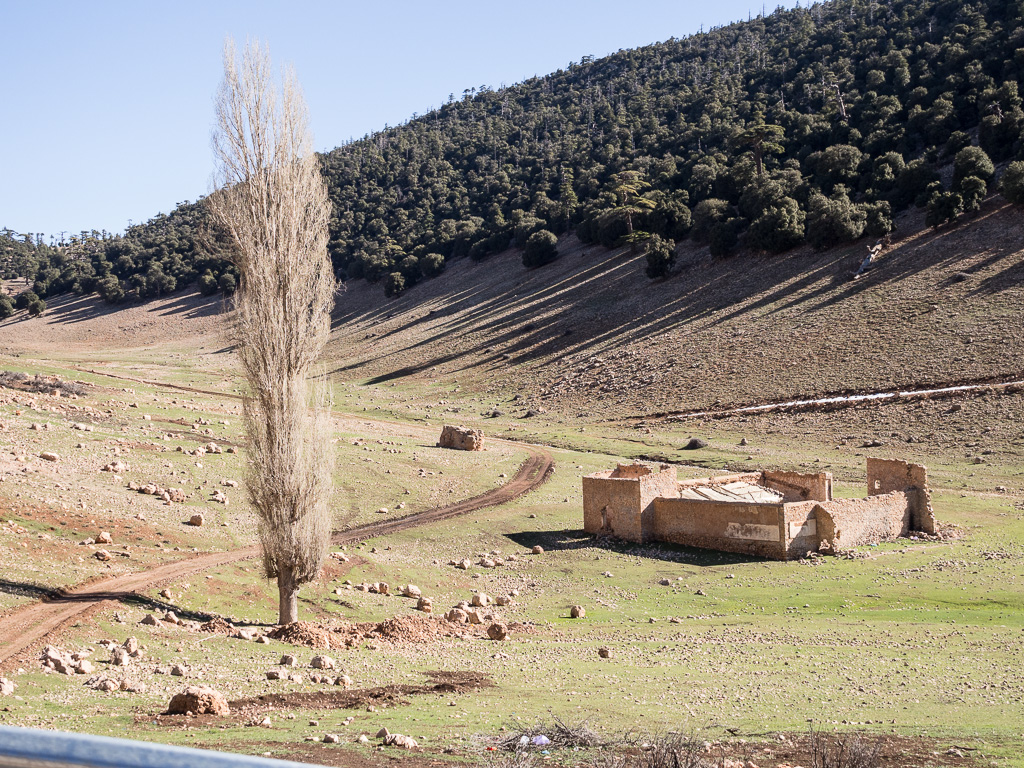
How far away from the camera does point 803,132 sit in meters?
90.4

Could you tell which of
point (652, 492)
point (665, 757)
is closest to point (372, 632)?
point (665, 757)

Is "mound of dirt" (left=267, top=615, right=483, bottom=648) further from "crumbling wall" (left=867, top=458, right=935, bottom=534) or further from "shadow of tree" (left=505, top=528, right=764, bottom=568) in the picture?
"crumbling wall" (left=867, top=458, right=935, bottom=534)

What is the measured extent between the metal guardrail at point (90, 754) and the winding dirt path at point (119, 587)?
13613 millimetres

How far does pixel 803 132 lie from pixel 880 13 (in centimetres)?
4578

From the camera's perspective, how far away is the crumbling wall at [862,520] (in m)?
27.5

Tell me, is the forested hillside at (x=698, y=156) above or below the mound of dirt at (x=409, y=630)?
above

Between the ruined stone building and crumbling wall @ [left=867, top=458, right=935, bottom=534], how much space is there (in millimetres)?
31

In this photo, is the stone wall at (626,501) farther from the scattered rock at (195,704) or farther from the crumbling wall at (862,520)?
the scattered rock at (195,704)

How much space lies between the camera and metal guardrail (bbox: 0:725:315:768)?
7.25 ft

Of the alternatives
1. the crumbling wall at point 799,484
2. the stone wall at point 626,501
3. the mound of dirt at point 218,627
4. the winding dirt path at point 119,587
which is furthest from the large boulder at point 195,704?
the crumbling wall at point 799,484

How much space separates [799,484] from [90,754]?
3287cm

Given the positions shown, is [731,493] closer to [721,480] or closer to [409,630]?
[721,480]

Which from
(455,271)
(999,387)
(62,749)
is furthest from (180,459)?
(455,271)

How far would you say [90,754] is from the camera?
2275 mm
